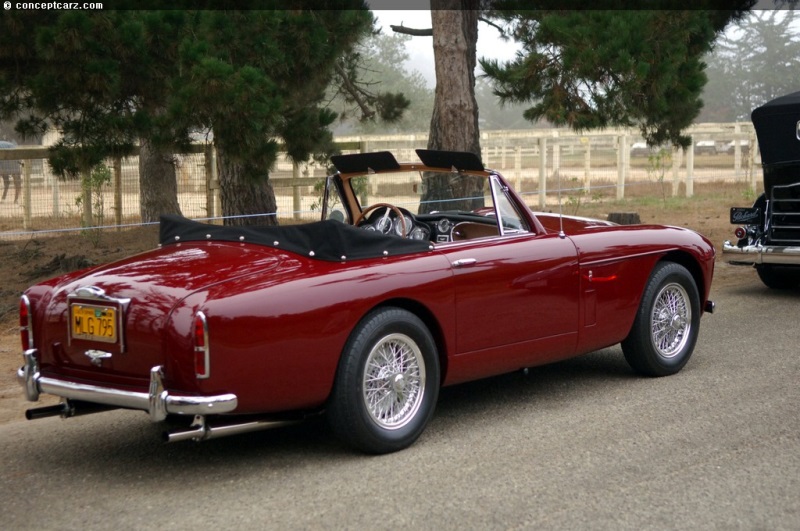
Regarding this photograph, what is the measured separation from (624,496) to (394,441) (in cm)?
124

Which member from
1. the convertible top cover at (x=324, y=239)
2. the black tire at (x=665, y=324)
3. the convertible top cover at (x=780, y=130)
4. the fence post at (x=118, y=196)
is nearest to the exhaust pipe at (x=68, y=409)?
the convertible top cover at (x=324, y=239)

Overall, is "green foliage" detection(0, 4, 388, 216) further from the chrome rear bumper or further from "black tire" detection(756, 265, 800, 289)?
"black tire" detection(756, 265, 800, 289)

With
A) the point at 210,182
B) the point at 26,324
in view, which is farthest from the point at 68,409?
the point at 210,182

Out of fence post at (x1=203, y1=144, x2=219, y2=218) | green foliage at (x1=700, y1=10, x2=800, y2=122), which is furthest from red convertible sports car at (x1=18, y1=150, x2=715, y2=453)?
green foliage at (x1=700, y1=10, x2=800, y2=122)

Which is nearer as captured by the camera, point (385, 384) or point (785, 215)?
point (385, 384)

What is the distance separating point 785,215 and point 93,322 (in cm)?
779

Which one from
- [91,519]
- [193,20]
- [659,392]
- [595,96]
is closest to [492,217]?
[659,392]

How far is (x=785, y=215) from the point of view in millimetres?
10539

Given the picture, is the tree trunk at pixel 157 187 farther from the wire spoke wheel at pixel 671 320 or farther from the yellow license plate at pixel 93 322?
the yellow license plate at pixel 93 322

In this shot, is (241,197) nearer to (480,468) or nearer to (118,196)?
(118,196)

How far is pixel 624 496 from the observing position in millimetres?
4609

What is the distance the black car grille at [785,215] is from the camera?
10.4 meters

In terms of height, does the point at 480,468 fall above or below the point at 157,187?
below

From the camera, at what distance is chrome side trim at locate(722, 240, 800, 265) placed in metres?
10.2
